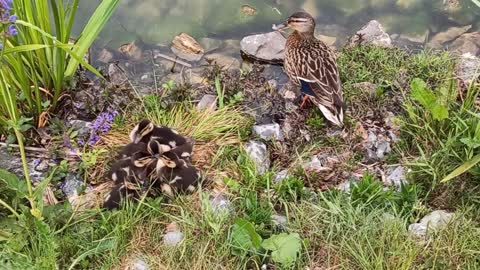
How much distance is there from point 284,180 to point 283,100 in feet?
2.48

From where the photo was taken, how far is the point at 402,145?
360 cm

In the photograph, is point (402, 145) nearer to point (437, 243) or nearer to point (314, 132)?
point (314, 132)

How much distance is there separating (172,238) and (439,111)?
59.7 inches

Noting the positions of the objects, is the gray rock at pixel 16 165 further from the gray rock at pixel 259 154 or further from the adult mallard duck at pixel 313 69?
the adult mallard duck at pixel 313 69

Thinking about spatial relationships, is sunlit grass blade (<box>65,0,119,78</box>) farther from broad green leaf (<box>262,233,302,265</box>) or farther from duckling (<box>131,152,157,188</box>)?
broad green leaf (<box>262,233,302,265</box>)

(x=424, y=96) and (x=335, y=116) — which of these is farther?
(x=335, y=116)

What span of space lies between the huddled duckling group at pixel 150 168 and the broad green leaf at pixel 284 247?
21.7 inches

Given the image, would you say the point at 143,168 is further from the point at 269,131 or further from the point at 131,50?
the point at 131,50

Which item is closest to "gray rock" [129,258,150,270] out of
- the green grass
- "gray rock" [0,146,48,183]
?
the green grass

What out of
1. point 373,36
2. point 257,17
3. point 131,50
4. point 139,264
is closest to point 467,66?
point 373,36

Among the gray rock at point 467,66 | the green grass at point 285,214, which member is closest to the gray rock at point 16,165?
the green grass at point 285,214

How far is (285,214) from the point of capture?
3254 millimetres

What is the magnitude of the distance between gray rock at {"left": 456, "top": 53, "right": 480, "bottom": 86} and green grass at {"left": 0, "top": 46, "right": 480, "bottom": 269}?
0.36m

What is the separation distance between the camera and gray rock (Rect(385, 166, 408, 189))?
340 centimetres
